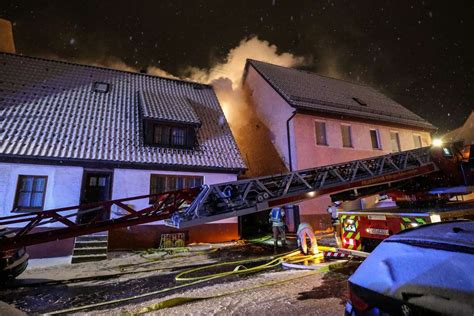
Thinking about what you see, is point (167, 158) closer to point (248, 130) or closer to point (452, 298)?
point (248, 130)

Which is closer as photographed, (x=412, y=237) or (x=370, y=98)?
(x=412, y=237)

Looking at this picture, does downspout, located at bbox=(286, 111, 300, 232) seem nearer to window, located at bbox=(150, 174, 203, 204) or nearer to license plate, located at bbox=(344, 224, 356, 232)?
window, located at bbox=(150, 174, 203, 204)

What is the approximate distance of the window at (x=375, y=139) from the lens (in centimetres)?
1544

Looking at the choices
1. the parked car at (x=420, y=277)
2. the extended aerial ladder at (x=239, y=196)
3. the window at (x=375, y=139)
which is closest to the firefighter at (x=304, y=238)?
the extended aerial ladder at (x=239, y=196)

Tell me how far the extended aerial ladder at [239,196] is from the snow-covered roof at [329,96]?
6474mm

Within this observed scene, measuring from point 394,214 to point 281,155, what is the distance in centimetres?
948

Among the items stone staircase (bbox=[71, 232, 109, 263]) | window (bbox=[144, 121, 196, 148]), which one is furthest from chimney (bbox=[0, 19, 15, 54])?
stone staircase (bbox=[71, 232, 109, 263])

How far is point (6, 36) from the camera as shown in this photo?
15844 millimetres

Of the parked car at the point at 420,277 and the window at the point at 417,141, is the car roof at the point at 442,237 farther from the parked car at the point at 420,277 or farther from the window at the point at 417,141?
the window at the point at 417,141

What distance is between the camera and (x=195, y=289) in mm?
5129

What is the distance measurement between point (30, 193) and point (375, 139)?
1767 centimetres

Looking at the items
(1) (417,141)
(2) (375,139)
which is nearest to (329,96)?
(2) (375,139)

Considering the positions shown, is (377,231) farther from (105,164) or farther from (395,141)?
(395,141)

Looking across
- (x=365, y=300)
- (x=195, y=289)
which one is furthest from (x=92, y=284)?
(x=365, y=300)
